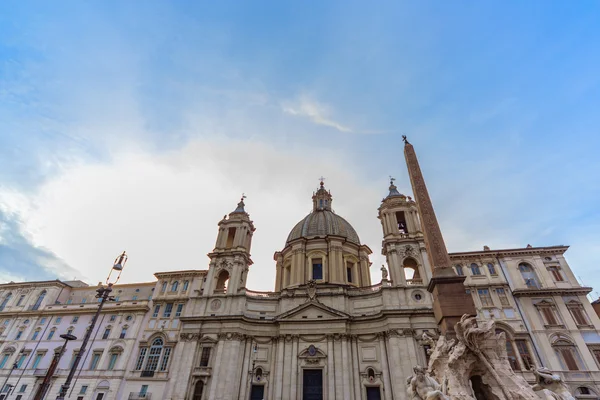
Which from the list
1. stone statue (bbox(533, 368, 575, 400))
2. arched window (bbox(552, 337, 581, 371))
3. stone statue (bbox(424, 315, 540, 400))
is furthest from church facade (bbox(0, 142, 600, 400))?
stone statue (bbox(533, 368, 575, 400))

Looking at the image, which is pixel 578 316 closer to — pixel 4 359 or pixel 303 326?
pixel 303 326

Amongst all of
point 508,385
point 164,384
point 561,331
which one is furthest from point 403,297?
point 164,384

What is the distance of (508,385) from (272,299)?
26.0 metres

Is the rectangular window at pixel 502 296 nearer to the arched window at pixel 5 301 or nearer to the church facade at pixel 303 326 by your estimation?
the church facade at pixel 303 326

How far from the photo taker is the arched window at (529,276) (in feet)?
93.1

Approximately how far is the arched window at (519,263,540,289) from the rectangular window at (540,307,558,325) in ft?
6.83

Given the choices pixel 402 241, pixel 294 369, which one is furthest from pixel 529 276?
pixel 294 369

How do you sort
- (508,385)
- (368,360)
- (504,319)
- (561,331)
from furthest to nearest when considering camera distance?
(368,360) < (504,319) < (561,331) < (508,385)

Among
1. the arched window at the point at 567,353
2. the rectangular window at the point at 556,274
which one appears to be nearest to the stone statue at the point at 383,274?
the arched window at the point at 567,353

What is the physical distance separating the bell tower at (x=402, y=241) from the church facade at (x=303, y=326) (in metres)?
0.13

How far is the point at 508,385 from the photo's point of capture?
407 inches

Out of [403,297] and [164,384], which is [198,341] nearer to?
[164,384]

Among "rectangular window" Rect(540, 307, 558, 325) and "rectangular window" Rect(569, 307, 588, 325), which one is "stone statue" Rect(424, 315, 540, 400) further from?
"rectangular window" Rect(569, 307, 588, 325)

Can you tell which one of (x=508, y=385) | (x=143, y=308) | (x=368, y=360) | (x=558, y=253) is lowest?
(x=508, y=385)
